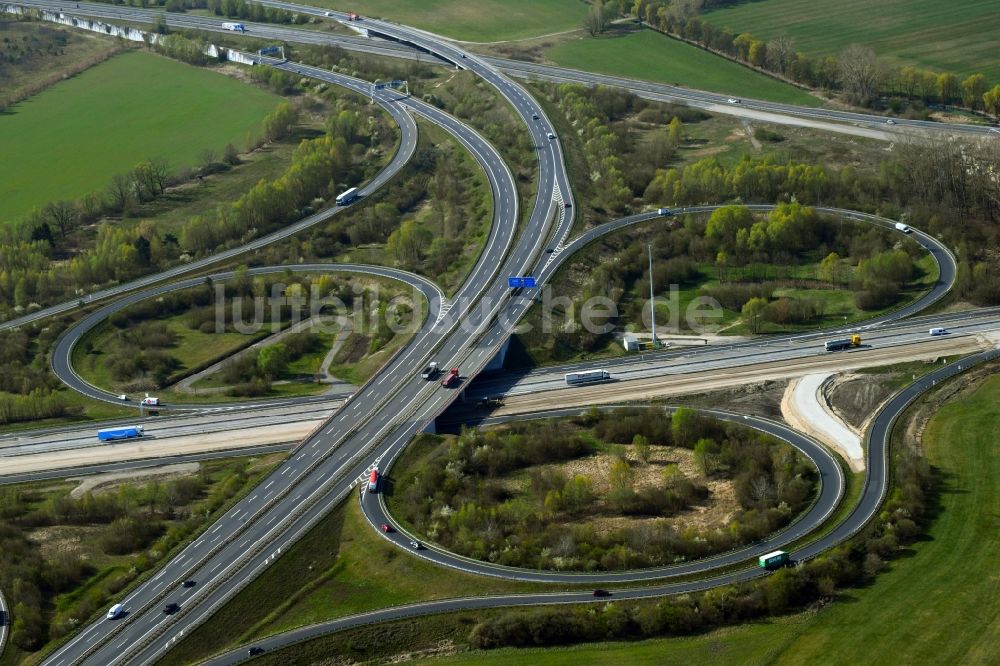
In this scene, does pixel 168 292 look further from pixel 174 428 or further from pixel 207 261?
pixel 174 428

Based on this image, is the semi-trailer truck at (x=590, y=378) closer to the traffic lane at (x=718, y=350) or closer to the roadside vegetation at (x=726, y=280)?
the traffic lane at (x=718, y=350)

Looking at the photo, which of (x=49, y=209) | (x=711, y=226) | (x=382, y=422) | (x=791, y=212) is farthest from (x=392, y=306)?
(x=49, y=209)

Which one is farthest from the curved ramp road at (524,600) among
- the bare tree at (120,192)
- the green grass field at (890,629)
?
the bare tree at (120,192)

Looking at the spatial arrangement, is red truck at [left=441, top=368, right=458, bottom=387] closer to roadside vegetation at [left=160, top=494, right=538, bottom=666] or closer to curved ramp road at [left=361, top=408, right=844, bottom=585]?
curved ramp road at [left=361, top=408, right=844, bottom=585]

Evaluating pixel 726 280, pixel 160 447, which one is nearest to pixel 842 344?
pixel 726 280

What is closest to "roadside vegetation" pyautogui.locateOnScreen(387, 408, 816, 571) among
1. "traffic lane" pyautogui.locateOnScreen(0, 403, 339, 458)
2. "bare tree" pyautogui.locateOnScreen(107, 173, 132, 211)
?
"traffic lane" pyautogui.locateOnScreen(0, 403, 339, 458)

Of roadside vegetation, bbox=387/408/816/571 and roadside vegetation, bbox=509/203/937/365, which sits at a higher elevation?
roadside vegetation, bbox=509/203/937/365
